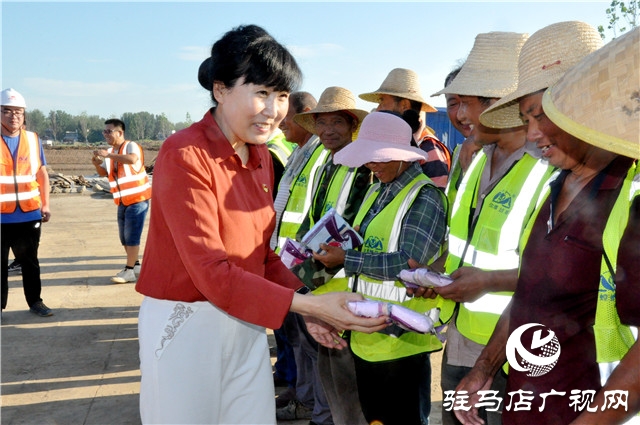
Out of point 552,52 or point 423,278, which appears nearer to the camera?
point 552,52

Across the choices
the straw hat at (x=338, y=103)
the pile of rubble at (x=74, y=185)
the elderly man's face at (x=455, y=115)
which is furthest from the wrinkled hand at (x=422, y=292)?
the pile of rubble at (x=74, y=185)

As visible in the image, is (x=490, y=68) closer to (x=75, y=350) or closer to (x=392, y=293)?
(x=392, y=293)

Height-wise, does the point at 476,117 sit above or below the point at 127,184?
above

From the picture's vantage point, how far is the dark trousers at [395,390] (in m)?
2.78

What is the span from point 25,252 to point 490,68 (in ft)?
17.8

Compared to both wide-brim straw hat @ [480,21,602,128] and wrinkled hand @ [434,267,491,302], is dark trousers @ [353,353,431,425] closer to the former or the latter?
wrinkled hand @ [434,267,491,302]

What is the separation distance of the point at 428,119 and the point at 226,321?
463 inches

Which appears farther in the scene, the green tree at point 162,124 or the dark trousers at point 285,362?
the green tree at point 162,124

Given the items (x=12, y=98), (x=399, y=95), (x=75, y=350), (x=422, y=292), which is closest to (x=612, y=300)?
(x=422, y=292)

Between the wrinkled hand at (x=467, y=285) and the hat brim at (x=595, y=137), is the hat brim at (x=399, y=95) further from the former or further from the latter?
the hat brim at (x=595, y=137)

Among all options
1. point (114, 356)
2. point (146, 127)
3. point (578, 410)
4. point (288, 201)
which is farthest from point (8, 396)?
point (146, 127)

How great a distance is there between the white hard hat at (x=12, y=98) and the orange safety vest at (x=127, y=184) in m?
1.55

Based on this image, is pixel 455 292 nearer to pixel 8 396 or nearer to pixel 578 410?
pixel 578 410

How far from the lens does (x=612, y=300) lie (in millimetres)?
1532
